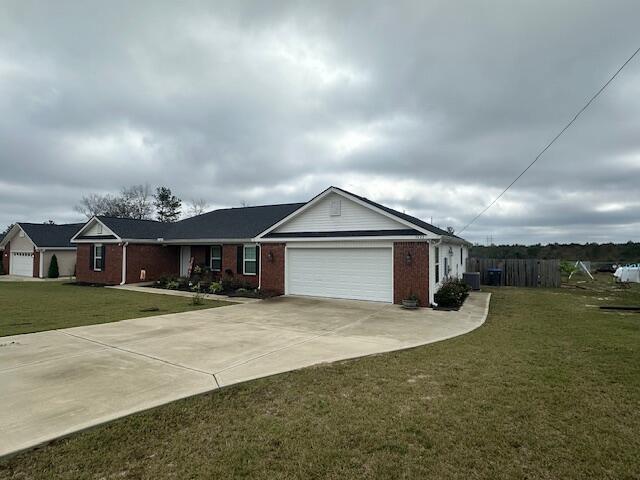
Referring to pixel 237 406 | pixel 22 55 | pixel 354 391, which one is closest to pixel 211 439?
pixel 237 406

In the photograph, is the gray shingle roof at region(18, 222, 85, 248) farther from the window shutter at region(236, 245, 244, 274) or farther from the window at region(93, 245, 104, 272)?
the window shutter at region(236, 245, 244, 274)

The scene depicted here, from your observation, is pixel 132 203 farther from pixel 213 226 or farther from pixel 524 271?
pixel 524 271

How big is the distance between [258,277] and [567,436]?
48.3 ft

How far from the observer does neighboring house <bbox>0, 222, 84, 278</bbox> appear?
1051 inches

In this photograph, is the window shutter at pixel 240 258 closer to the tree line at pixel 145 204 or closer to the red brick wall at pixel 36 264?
the red brick wall at pixel 36 264

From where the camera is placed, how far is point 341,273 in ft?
47.6

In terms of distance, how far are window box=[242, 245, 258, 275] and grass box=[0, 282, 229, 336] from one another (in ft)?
12.2

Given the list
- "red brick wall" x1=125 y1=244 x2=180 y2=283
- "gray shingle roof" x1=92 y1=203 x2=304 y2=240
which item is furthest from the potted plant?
"red brick wall" x1=125 y1=244 x2=180 y2=283

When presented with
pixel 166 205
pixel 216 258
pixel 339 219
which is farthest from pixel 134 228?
pixel 166 205

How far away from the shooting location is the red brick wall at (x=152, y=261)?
2047cm

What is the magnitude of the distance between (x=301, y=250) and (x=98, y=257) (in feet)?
46.7

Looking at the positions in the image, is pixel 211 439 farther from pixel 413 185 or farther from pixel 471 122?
pixel 413 185

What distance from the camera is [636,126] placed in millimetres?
11953

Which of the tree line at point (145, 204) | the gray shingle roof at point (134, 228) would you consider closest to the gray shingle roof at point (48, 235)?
the gray shingle roof at point (134, 228)
